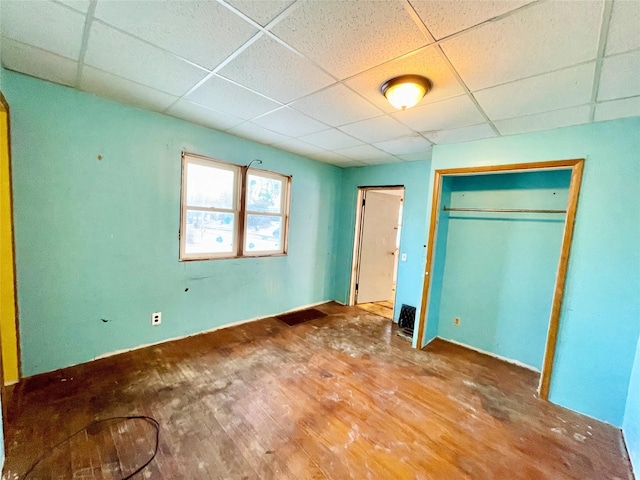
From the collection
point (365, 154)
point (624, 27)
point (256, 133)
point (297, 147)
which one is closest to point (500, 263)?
point (365, 154)

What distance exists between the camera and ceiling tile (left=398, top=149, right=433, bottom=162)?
11.2 ft

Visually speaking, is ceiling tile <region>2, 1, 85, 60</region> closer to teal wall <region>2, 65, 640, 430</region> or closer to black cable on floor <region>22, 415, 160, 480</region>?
teal wall <region>2, 65, 640, 430</region>

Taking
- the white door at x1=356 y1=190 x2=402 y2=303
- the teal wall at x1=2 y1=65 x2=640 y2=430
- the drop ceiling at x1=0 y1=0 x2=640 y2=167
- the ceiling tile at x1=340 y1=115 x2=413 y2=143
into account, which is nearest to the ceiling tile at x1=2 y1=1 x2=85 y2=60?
the drop ceiling at x1=0 y1=0 x2=640 y2=167

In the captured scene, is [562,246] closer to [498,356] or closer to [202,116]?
[498,356]

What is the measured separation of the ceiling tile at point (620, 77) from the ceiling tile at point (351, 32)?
105 cm

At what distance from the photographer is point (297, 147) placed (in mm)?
3525

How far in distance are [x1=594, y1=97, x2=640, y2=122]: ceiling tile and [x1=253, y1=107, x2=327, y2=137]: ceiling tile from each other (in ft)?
7.18

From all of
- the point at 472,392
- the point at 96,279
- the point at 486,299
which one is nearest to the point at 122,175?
the point at 96,279

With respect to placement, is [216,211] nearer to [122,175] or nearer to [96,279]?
[122,175]

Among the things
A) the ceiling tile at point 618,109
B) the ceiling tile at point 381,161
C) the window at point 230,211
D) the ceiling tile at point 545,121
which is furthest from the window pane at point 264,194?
the ceiling tile at point 618,109

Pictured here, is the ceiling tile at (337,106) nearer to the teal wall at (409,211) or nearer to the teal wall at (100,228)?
the teal wall at (100,228)

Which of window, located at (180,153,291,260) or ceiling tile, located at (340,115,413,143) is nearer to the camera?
ceiling tile, located at (340,115,413,143)

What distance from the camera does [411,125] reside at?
2.46 m

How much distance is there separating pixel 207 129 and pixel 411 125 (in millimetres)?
2287
